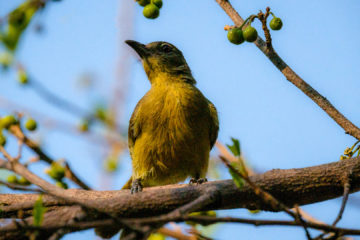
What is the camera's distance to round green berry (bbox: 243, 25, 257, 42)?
137 inches

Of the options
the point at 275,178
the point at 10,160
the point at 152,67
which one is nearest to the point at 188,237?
the point at 275,178

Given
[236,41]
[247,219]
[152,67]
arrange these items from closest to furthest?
[247,219] → [236,41] → [152,67]

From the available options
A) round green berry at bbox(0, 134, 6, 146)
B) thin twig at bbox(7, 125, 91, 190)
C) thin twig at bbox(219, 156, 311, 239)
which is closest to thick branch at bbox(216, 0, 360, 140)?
thin twig at bbox(219, 156, 311, 239)

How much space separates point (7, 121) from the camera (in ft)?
13.9

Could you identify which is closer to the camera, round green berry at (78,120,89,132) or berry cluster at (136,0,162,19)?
berry cluster at (136,0,162,19)

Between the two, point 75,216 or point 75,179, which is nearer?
point 75,216

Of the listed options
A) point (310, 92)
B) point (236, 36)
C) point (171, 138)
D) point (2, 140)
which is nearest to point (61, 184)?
point (2, 140)

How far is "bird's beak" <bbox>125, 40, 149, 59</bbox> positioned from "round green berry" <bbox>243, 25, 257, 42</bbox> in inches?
113

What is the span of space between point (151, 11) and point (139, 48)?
7.81ft

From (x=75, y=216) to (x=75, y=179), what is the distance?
5.78 feet

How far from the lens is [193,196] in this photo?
3389mm

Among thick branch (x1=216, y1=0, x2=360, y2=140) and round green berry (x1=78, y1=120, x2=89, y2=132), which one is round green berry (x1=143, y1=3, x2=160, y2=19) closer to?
thick branch (x1=216, y1=0, x2=360, y2=140)

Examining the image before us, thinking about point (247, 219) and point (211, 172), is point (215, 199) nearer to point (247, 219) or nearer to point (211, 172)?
point (247, 219)

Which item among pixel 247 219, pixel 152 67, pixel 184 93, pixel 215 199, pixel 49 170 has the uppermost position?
pixel 152 67
